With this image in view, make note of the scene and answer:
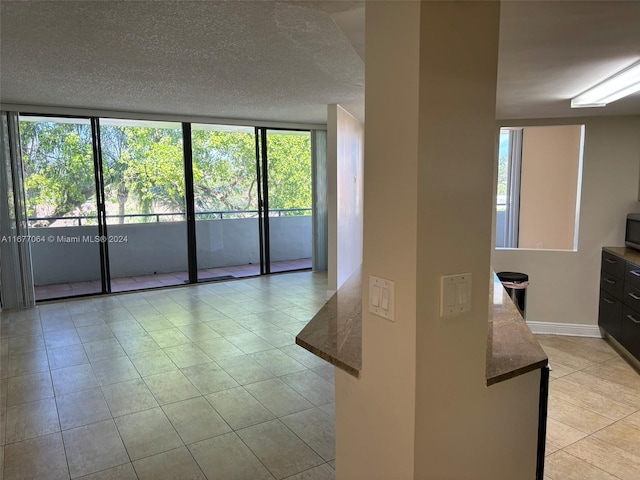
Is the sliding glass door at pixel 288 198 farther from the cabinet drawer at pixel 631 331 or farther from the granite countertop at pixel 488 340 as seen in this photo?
the granite countertop at pixel 488 340

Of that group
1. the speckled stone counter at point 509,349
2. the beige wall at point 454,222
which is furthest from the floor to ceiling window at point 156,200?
the beige wall at point 454,222

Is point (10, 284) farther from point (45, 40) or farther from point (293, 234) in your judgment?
point (293, 234)

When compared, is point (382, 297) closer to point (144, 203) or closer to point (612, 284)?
point (612, 284)

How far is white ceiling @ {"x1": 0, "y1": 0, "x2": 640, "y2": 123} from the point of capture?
186 cm

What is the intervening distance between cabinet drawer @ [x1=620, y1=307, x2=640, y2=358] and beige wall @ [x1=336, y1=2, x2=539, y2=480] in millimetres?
2877

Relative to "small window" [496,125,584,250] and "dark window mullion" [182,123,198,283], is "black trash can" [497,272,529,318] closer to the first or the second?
"small window" [496,125,584,250]

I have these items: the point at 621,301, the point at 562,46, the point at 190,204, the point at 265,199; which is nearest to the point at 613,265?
the point at 621,301

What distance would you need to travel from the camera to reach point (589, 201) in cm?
438

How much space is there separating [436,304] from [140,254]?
6.53 metres

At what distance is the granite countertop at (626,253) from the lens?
148 inches

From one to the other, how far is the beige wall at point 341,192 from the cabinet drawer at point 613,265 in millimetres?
3001

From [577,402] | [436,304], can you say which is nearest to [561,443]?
[577,402]

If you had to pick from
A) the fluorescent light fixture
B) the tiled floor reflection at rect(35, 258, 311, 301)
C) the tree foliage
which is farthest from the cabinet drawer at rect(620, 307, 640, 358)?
the tree foliage

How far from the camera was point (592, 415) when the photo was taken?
2949 mm
